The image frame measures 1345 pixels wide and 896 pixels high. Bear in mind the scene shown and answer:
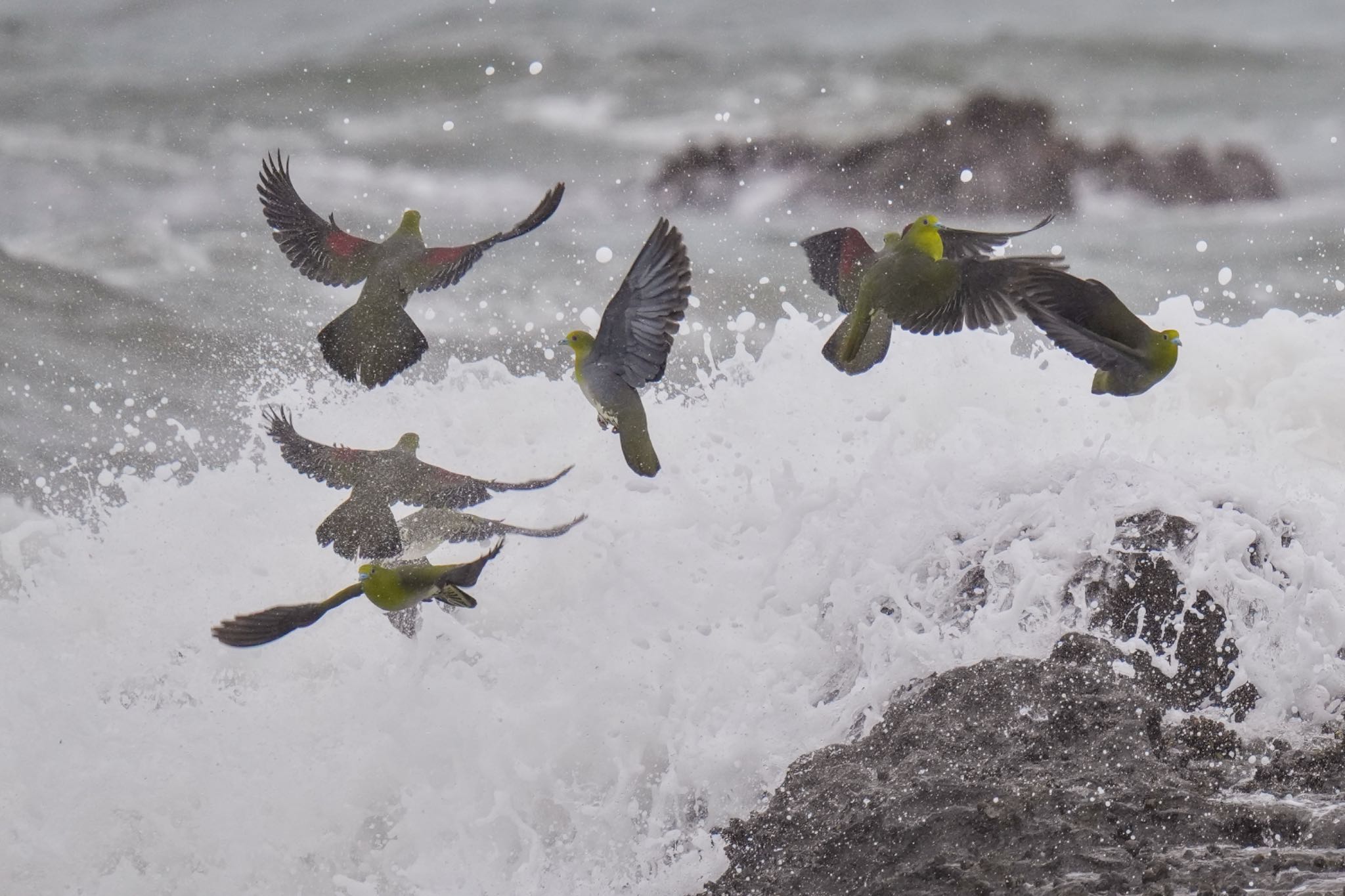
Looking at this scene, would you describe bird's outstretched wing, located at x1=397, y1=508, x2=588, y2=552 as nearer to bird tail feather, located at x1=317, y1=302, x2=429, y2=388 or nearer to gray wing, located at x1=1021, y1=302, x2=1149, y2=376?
bird tail feather, located at x1=317, y1=302, x2=429, y2=388

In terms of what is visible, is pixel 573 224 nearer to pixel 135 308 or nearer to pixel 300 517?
pixel 300 517

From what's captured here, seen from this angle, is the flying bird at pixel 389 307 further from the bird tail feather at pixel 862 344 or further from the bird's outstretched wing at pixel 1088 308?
the bird's outstretched wing at pixel 1088 308

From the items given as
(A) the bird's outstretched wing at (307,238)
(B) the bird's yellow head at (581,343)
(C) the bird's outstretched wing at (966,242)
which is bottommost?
(B) the bird's yellow head at (581,343)

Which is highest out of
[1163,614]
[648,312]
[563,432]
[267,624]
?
[563,432]

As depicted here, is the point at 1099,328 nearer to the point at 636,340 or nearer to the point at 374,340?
the point at 636,340

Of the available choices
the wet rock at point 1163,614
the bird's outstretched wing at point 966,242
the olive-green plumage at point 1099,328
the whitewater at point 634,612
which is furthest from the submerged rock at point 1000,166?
the olive-green plumage at point 1099,328

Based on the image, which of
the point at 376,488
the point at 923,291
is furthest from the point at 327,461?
the point at 923,291
